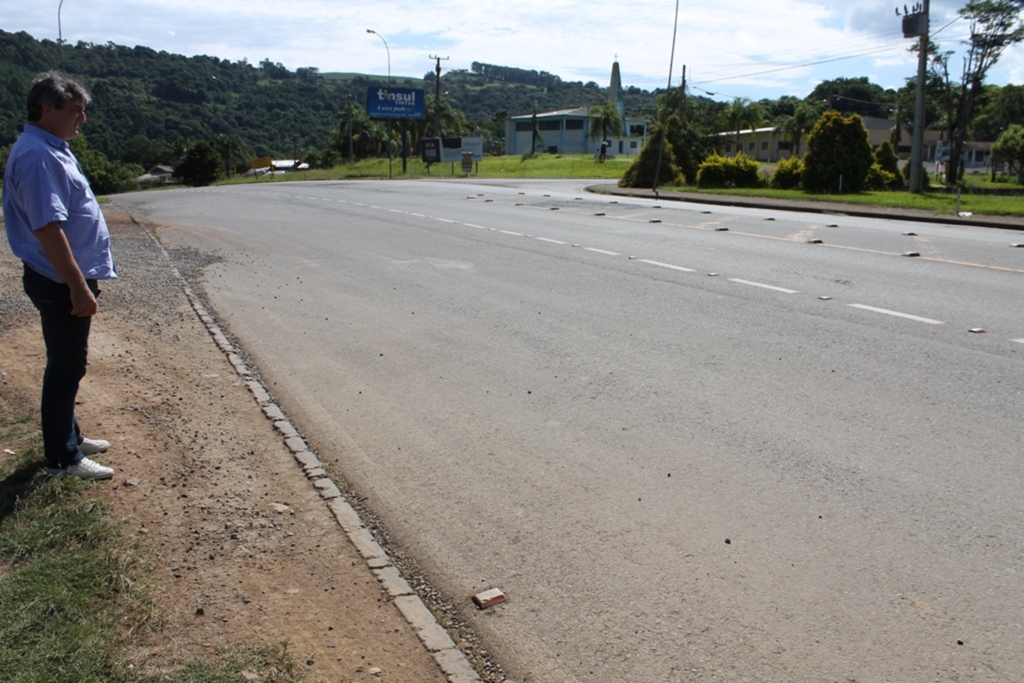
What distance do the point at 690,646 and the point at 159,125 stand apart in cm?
10750

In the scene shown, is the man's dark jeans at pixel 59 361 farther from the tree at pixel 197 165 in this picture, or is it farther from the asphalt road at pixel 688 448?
the tree at pixel 197 165

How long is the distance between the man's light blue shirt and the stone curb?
5.05 ft

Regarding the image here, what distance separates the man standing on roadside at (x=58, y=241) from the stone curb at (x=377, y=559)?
113cm

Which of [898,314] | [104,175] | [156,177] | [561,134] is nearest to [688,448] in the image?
[898,314]

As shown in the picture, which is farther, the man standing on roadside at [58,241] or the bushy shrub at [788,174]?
the bushy shrub at [788,174]

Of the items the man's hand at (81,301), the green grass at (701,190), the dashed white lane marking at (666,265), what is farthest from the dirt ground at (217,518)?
the green grass at (701,190)

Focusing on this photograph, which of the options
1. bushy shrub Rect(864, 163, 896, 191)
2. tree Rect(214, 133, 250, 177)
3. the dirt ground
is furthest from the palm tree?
the dirt ground

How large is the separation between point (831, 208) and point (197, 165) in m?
66.1

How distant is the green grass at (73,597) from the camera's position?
298 centimetres

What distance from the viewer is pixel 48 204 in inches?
169

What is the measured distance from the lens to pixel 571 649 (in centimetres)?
332

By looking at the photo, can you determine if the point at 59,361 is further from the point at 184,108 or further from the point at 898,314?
the point at 184,108

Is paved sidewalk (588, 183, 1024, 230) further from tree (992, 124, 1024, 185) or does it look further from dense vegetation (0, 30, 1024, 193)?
tree (992, 124, 1024, 185)

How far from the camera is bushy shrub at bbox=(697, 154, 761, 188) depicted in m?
38.8
